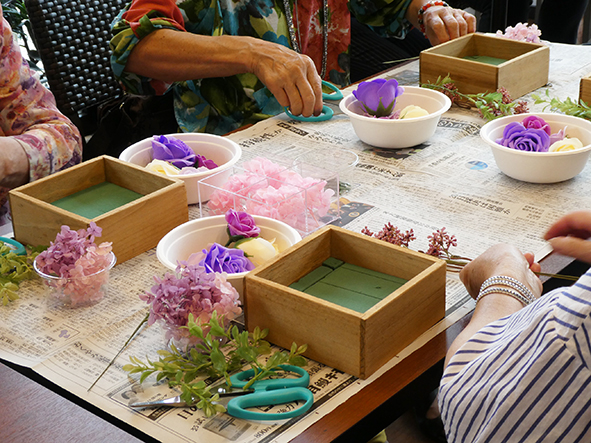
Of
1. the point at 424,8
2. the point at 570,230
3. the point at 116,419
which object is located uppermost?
the point at 424,8

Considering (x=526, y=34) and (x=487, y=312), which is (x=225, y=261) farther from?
(x=526, y=34)

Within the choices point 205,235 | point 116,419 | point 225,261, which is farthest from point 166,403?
point 205,235

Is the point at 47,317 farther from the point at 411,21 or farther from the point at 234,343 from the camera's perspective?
the point at 411,21

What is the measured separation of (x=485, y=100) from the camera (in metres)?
1.54

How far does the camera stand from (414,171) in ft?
4.33

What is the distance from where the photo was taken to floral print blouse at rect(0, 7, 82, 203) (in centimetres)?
136

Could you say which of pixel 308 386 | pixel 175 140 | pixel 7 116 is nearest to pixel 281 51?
pixel 175 140

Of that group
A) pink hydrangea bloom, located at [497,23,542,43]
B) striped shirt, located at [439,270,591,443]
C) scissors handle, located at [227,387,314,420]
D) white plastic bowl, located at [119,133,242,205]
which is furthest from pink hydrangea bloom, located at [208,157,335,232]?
pink hydrangea bloom, located at [497,23,542,43]

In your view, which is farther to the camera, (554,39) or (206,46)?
(554,39)

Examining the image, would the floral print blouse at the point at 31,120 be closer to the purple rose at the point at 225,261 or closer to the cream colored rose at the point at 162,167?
the cream colored rose at the point at 162,167

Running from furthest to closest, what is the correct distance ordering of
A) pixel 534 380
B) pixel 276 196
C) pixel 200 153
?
pixel 200 153
pixel 276 196
pixel 534 380

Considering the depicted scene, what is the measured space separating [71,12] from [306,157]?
36.0 inches

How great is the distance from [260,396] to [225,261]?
8.7 inches

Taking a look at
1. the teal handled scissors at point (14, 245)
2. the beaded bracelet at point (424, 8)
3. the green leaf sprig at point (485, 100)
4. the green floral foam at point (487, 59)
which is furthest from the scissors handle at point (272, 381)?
the beaded bracelet at point (424, 8)
